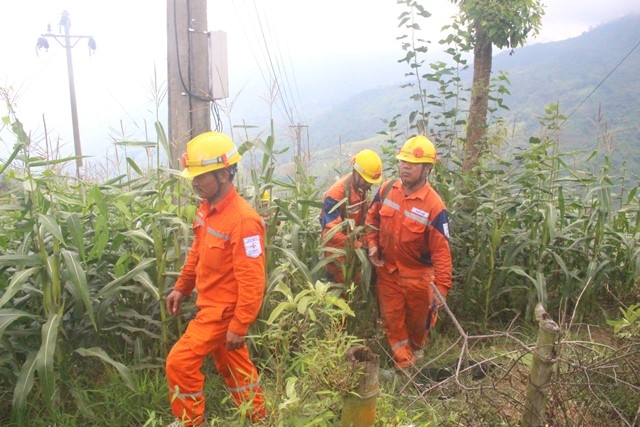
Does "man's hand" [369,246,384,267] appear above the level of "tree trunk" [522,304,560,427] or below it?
below

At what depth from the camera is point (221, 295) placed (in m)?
2.93

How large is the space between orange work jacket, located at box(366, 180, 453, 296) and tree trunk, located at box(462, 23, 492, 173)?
1613mm

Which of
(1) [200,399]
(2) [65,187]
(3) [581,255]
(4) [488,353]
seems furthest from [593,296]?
(2) [65,187]

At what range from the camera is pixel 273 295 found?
3445 mm

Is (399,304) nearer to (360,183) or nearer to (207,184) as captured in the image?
(360,183)

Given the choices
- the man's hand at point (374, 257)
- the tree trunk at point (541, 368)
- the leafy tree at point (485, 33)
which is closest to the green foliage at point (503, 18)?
the leafy tree at point (485, 33)

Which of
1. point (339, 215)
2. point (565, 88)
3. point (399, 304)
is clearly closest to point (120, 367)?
point (339, 215)

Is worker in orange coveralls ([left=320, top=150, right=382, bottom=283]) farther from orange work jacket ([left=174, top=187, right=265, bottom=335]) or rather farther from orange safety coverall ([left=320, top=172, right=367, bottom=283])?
orange work jacket ([left=174, top=187, right=265, bottom=335])

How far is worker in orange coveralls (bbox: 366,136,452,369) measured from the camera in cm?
397

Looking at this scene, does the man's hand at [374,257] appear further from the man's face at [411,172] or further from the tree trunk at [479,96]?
the tree trunk at [479,96]

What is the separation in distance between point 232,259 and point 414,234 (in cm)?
173

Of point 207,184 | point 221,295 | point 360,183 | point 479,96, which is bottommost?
point 221,295

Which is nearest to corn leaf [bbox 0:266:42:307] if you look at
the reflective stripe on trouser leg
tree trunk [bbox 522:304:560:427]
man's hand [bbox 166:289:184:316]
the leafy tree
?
man's hand [bbox 166:289:184:316]

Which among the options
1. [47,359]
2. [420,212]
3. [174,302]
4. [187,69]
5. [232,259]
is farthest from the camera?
[187,69]
